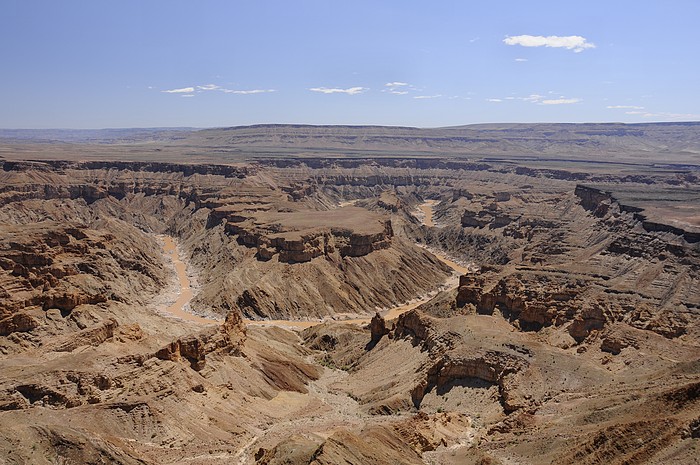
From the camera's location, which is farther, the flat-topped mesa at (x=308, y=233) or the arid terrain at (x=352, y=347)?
the flat-topped mesa at (x=308, y=233)

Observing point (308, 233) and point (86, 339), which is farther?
point (308, 233)

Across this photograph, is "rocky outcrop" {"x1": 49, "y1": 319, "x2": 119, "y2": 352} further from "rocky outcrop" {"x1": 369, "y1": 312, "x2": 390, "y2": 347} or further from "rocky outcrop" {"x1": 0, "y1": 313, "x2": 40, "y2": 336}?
"rocky outcrop" {"x1": 369, "y1": 312, "x2": 390, "y2": 347}

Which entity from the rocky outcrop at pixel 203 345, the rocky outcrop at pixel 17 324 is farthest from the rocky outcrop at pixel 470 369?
the rocky outcrop at pixel 17 324

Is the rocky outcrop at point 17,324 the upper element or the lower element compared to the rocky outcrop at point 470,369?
upper

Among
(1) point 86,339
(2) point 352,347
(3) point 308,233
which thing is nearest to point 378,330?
(2) point 352,347

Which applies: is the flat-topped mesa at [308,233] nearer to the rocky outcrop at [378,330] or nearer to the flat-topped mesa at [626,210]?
the rocky outcrop at [378,330]

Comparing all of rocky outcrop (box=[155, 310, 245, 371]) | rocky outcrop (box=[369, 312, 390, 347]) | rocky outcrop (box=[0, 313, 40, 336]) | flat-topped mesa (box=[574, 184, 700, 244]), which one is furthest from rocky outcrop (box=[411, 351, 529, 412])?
flat-topped mesa (box=[574, 184, 700, 244])

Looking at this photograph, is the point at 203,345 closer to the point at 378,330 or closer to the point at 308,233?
the point at 378,330

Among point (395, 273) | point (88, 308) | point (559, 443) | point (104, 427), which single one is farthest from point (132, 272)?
point (559, 443)

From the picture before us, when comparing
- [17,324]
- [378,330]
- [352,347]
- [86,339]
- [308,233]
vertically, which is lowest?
[352,347]
